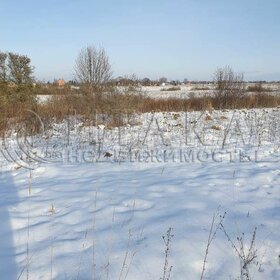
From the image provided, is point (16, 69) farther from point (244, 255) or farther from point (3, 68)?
point (244, 255)

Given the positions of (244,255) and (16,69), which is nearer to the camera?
(244,255)

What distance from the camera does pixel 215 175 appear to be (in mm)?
5031

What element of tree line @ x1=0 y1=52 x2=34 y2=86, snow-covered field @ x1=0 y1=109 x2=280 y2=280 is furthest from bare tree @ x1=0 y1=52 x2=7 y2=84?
snow-covered field @ x1=0 y1=109 x2=280 y2=280

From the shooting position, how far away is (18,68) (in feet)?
53.2

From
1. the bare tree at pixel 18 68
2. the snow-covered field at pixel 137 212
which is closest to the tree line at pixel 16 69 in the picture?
the bare tree at pixel 18 68

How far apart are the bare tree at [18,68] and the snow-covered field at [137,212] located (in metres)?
9.96

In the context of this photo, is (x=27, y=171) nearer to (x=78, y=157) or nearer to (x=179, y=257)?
(x=78, y=157)

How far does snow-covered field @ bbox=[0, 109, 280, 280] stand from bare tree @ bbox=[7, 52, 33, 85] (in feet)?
32.7

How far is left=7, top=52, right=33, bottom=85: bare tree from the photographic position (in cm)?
1600

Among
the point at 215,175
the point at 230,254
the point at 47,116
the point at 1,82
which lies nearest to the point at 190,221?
the point at 230,254

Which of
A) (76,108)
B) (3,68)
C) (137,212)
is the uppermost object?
(3,68)

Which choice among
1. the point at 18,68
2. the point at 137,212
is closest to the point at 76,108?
the point at 18,68

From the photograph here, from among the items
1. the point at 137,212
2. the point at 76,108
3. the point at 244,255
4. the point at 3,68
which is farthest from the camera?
the point at 3,68

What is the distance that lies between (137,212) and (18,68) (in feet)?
47.1
